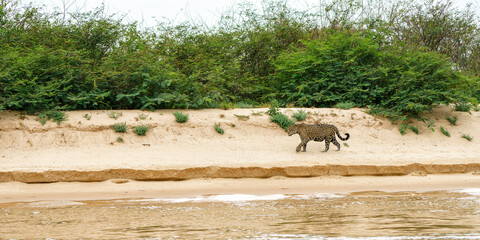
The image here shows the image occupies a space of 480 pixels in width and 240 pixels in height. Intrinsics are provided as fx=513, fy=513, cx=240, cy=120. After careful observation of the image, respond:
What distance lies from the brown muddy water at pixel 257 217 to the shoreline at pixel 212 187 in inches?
22.8

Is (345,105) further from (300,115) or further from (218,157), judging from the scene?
(218,157)

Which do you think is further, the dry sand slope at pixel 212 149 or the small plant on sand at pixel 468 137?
the small plant on sand at pixel 468 137

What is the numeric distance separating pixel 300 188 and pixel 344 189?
2.81 feet

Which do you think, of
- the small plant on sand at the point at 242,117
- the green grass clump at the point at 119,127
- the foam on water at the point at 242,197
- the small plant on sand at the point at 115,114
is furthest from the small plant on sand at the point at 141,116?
the foam on water at the point at 242,197

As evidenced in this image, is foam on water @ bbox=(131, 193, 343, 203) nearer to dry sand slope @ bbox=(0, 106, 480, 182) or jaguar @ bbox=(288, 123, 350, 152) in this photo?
dry sand slope @ bbox=(0, 106, 480, 182)

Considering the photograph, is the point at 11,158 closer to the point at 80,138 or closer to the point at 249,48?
the point at 80,138

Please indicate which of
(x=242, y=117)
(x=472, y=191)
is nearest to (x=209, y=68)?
(x=242, y=117)

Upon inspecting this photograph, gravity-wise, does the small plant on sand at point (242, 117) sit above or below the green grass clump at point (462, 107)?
below

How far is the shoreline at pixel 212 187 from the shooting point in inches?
366

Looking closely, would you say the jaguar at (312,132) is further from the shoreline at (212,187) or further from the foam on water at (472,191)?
the foam on water at (472,191)

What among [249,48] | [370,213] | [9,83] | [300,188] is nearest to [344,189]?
[300,188]

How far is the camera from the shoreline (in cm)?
930

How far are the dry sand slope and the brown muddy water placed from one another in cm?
178

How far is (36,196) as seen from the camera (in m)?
9.23
